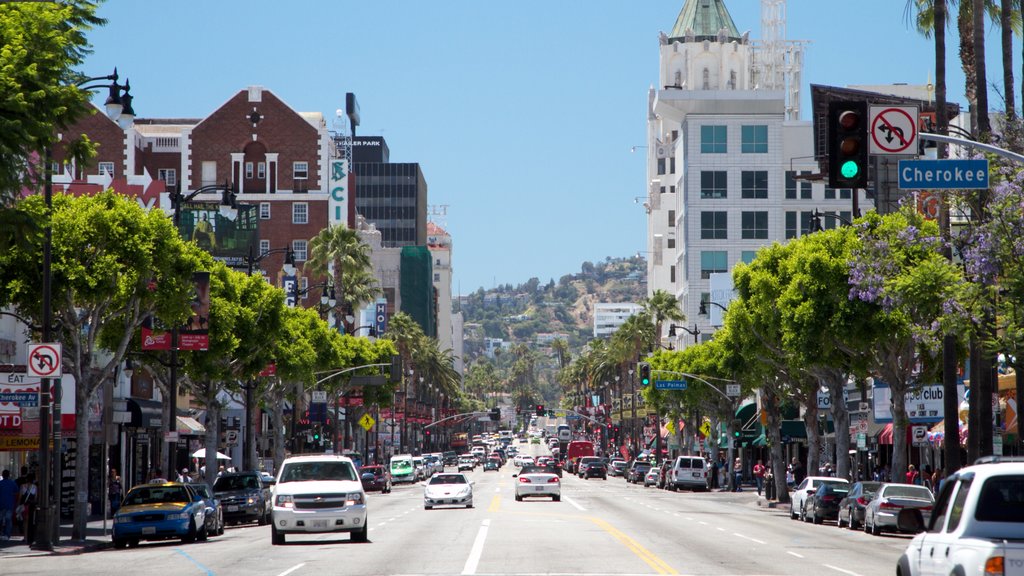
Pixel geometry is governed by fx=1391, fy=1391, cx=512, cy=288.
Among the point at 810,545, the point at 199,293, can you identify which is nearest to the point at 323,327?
the point at 199,293

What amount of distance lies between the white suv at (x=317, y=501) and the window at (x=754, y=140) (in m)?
90.4

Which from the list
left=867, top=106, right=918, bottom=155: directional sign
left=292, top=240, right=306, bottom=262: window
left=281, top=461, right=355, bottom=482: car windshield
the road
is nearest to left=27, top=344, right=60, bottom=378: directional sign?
the road

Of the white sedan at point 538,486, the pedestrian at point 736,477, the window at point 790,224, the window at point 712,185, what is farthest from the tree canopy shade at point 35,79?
the window at point 790,224

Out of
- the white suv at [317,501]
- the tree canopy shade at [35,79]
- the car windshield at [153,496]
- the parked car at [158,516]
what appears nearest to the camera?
the tree canopy shade at [35,79]

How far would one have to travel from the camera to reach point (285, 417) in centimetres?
9581

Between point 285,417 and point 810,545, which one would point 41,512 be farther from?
point 285,417

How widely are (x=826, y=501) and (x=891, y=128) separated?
26.7m

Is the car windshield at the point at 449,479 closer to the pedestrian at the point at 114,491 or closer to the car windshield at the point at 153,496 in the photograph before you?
the pedestrian at the point at 114,491

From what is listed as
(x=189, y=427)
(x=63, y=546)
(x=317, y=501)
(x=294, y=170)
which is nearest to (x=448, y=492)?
Answer: (x=189, y=427)

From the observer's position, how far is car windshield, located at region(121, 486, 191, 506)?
34562mm

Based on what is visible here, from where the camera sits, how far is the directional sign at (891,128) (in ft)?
66.8

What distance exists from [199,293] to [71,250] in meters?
6.15

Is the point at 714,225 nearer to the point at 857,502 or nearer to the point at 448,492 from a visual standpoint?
the point at 448,492

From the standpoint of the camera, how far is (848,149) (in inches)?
725
